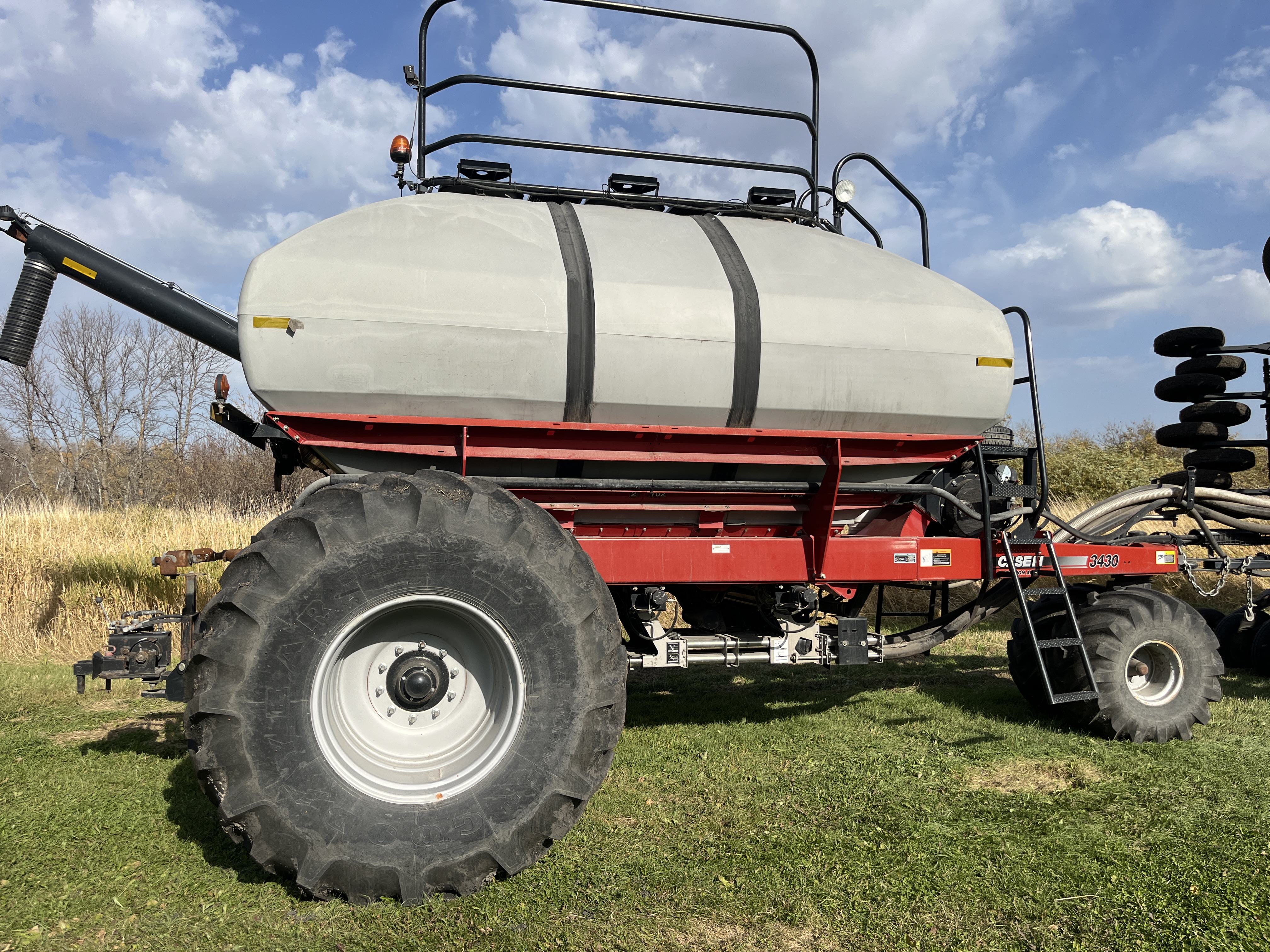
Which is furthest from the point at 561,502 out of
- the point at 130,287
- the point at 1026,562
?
the point at 1026,562

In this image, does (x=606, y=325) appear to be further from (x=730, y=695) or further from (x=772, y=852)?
(x=730, y=695)

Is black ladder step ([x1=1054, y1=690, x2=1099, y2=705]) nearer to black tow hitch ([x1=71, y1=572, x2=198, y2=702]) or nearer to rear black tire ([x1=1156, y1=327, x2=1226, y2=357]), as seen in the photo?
rear black tire ([x1=1156, y1=327, x2=1226, y2=357])

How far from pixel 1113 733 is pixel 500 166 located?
5.40 m

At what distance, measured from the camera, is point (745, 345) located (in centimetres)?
467

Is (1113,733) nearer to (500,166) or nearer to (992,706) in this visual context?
(992,706)

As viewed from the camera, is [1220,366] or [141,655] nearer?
[141,655]

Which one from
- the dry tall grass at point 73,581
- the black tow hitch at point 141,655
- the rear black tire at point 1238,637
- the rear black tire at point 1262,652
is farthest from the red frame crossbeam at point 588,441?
the dry tall grass at point 73,581

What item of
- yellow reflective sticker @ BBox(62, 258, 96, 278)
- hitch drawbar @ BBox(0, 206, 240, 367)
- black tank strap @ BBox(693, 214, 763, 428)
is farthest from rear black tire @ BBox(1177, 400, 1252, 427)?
yellow reflective sticker @ BBox(62, 258, 96, 278)

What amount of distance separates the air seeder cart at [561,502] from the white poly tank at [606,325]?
18 millimetres

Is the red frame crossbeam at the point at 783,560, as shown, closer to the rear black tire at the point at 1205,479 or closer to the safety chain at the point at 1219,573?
the safety chain at the point at 1219,573

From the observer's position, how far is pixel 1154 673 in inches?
229

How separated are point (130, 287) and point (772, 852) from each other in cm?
460

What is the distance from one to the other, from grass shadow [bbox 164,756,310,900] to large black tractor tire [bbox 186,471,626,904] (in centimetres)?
33

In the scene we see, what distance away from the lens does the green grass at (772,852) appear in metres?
3.20
